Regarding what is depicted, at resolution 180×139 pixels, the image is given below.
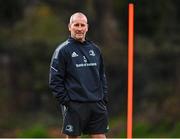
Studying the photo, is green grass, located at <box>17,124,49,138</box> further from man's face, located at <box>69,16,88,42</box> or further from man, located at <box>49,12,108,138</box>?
man's face, located at <box>69,16,88,42</box>

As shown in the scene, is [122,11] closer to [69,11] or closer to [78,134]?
[69,11]

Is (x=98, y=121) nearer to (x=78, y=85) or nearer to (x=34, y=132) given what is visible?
(x=78, y=85)

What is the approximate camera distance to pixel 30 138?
16.1m

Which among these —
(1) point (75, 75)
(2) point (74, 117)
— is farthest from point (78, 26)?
(2) point (74, 117)

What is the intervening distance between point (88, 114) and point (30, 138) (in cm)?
839

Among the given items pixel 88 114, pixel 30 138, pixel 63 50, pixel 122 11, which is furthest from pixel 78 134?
pixel 122 11

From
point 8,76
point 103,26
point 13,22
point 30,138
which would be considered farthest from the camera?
point 103,26

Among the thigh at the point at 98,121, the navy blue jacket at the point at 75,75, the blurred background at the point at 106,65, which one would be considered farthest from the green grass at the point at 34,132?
the navy blue jacket at the point at 75,75

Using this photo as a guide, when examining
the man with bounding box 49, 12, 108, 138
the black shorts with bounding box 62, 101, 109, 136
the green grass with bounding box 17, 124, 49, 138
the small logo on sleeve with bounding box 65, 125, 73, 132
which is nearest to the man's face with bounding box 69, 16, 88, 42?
the man with bounding box 49, 12, 108, 138

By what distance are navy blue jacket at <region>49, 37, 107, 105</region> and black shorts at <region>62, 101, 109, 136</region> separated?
2.8 inches

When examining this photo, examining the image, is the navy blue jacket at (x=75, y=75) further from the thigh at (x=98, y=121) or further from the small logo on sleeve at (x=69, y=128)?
the small logo on sleeve at (x=69, y=128)

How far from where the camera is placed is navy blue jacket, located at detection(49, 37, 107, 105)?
7793 mm

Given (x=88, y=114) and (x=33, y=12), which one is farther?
(x=33, y=12)

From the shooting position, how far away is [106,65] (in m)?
19.2
